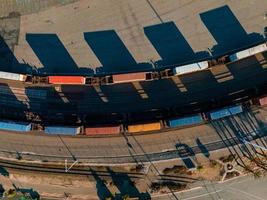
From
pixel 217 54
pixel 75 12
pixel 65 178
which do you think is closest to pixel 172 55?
pixel 217 54

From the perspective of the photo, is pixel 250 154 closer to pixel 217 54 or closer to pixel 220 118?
pixel 220 118

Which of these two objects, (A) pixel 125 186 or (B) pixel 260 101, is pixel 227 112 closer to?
(B) pixel 260 101

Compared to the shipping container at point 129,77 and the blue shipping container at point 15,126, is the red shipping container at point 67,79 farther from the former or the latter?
the blue shipping container at point 15,126

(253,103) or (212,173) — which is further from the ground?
(253,103)

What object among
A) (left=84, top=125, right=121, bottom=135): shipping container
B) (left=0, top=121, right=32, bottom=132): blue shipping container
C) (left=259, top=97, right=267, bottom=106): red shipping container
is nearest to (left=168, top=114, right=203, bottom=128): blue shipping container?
(left=84, top=125, right=121, bottom=135): shipping container

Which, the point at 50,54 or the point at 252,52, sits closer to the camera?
the point at 252,52

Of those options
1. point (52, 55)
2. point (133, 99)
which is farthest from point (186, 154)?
Answer: point (52, 55)
